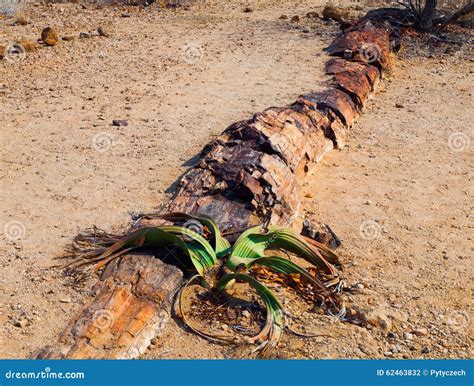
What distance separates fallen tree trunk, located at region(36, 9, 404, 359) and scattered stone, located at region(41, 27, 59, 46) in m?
3.34

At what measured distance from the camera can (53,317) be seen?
3.66m

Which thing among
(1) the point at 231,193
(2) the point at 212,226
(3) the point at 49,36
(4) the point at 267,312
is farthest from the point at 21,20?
(4) the point at 267,312

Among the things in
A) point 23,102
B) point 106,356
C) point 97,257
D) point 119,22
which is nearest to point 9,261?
point 97,257

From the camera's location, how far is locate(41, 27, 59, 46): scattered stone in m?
8.30

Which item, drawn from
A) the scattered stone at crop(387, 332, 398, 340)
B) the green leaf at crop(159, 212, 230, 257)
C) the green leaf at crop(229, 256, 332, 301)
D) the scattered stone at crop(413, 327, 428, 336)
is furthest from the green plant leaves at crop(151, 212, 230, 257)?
the scattered stone at crop(413, 327, 428, 336)

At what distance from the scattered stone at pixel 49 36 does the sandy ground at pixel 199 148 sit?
15cm

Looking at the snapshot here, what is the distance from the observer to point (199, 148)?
19.1ft

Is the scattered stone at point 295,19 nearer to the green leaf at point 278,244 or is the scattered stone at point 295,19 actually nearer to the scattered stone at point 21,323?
the green leaf at point 278,244

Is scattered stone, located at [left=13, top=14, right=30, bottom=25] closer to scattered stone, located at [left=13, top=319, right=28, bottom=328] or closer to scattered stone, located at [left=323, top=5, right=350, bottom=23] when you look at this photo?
scattered stone, located at [left=323, top=5, right=350, bottom=23]

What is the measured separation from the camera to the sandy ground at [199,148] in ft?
12.3

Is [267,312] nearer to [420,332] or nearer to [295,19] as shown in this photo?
[420,332]

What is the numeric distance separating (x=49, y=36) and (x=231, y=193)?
478 cm

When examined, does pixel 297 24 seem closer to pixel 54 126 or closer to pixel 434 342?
pixel 54 126

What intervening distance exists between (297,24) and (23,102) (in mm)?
4206
